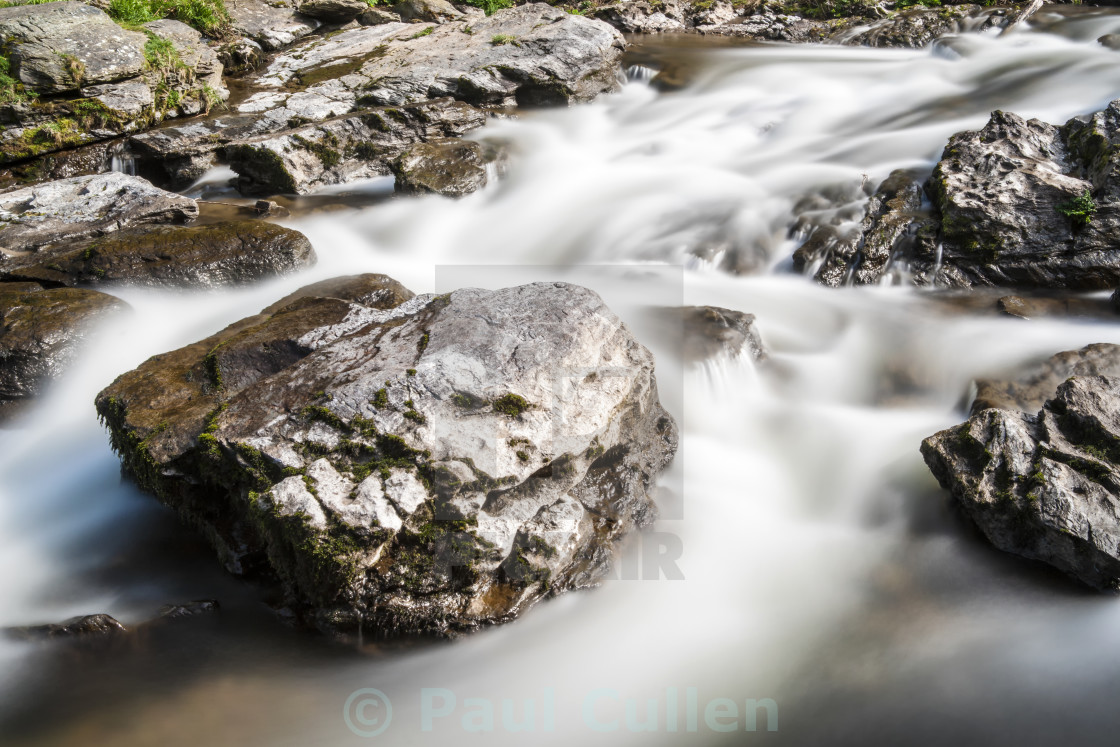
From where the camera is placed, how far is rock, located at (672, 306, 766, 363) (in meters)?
6.09

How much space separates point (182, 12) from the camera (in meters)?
14.1

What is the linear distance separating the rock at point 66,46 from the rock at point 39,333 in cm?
587

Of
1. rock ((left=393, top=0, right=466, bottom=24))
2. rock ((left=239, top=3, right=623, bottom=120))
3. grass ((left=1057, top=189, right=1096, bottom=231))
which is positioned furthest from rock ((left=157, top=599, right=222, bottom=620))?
rock ((left=393, top=0, right=466, bottom=24))

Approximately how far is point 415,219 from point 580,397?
6156mm

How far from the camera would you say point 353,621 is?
12.4ft

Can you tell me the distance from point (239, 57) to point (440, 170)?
7.32 metres

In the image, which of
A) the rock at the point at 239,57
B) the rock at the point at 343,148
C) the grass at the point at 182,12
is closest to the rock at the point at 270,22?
the grass at the point at 182,12

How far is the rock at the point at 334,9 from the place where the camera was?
643 inches

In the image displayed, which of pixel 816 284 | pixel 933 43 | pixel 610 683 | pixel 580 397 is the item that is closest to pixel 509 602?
pixel 610 683

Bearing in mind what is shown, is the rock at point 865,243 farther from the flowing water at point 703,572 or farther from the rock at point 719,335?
the rock at point 719,335

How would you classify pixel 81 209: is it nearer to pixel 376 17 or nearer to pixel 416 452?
pixel 416 452

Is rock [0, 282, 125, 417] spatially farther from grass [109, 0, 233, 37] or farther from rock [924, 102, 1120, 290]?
grass [109, 0, 233, 37]

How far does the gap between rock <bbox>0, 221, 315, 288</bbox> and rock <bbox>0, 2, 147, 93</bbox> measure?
15.5 ft

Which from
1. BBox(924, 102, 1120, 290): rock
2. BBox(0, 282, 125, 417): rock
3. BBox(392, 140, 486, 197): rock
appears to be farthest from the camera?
BBox(392, 140, 486, 197): rock
